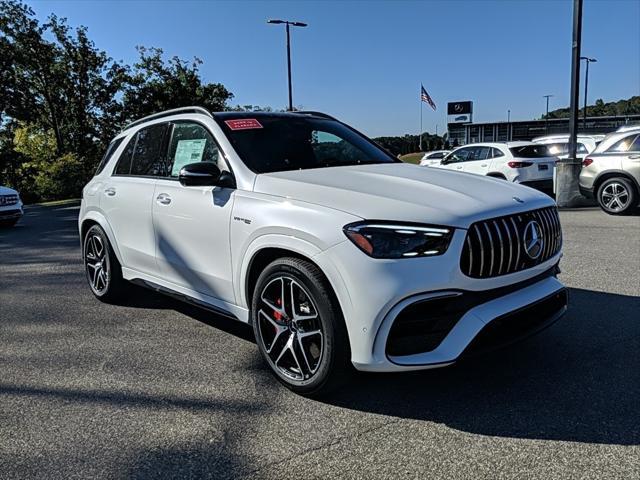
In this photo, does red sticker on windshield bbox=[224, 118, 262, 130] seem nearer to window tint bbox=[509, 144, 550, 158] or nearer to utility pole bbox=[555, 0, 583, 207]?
utility pole bbox=[555, 0, 583, 207]

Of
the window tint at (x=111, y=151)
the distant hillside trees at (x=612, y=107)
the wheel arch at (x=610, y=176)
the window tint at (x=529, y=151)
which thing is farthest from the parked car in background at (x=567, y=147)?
the distant hillside trees at (x=612, y=107)

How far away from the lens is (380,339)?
2766mm

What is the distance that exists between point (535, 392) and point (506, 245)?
36.1 inches

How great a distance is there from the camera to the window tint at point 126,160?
5062mm

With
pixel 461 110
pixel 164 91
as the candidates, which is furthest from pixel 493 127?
pixel 164 91

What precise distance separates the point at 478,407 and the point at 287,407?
1073 millimetres

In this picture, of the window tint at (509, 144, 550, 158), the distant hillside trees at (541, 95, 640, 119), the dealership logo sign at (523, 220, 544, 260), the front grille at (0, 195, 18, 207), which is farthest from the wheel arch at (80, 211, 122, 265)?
the distant hillside trees at (541, 95, 640, 119)

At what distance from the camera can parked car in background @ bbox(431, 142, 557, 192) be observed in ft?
43.8

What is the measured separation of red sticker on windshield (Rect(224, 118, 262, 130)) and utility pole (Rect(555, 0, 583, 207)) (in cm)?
988

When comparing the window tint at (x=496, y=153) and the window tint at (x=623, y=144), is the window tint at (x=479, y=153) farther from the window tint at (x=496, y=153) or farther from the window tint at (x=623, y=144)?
the window tint at (x=623, y=144)

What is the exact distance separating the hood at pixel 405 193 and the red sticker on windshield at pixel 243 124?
65 cm

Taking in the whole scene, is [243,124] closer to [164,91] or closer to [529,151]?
[529,151]

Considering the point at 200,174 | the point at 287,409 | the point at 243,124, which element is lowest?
the point at 287,409

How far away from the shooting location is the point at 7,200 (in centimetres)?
1268
